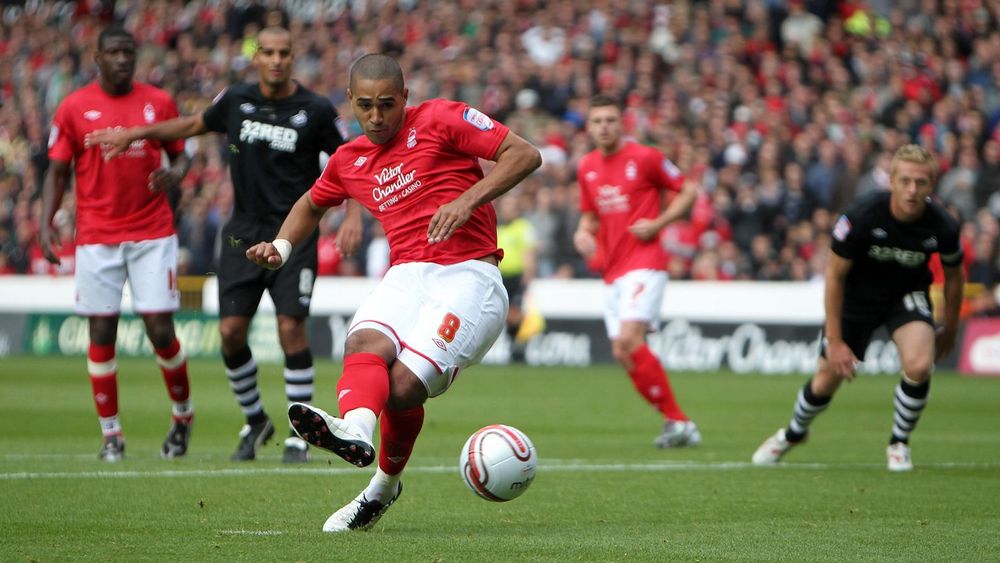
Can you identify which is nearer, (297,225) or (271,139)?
(297,225)

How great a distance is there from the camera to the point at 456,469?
9.84 metres

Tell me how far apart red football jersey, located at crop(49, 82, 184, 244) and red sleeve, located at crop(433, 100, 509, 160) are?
3813mm

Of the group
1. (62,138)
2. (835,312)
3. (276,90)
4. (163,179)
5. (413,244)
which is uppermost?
(413,244)

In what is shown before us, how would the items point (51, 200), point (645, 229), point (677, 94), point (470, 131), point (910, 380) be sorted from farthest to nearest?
point (677, 94), point (645, 229), point (51, 200), point (910, 380), point (470, 131)

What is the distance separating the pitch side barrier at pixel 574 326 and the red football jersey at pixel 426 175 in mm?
13853

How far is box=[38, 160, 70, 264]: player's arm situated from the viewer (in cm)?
1005

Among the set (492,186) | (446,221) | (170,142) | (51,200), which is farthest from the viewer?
(170,142)

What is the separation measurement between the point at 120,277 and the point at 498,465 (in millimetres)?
4510

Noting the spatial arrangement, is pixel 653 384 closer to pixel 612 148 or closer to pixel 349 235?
pixel 612 148

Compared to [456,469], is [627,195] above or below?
above

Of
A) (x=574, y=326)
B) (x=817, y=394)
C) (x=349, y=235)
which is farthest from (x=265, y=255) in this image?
(x=574, y=326)

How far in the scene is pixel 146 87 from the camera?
10.4m

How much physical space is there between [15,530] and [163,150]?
412 cm

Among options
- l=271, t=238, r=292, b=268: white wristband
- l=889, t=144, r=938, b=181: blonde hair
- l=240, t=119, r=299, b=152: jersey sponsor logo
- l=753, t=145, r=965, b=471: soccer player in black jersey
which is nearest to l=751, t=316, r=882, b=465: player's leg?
l=753, t=145, r=965, b=471: soccer player in black jersey
